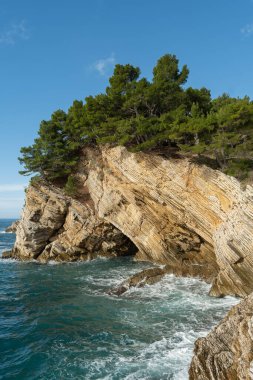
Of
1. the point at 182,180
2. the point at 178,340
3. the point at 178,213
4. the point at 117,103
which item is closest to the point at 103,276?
the point at 178,213

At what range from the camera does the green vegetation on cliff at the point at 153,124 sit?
24.0m

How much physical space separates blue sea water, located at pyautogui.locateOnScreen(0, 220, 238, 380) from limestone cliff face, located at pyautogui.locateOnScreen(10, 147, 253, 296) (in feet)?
12.1

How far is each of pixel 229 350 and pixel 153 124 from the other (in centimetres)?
2332

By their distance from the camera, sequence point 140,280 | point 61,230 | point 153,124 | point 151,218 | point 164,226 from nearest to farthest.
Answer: point 140,280 < point 153,124 < point 164,226 < point 151,218 < point 61,230

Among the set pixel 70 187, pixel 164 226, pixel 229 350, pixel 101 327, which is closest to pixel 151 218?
pixel 164 226

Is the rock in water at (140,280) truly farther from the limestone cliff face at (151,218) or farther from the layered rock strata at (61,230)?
the layered rock strata at (61,230)

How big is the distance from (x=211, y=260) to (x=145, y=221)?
8.47m

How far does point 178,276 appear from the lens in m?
27.8

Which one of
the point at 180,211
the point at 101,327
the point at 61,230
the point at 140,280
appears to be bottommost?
the point at 101,327

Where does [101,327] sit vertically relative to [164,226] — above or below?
below

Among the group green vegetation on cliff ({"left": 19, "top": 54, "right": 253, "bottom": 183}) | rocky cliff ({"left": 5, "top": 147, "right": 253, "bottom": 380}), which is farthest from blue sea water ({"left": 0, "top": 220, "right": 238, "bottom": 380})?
green vegetation on cliff ({"left": 19, "top": 54, "right": 253, "bottom": 183})

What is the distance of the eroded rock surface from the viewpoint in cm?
932

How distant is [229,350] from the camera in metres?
10.0

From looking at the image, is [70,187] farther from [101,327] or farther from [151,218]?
[101,327]
